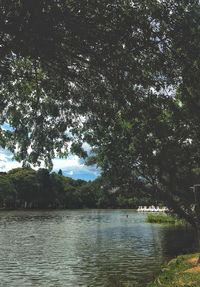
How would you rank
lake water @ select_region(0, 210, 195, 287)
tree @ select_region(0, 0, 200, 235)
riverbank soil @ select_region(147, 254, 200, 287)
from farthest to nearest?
lake water @ select_region(0, 210, 195, 287) → riverbank soil @ select_region(147, 254, 200, 287) → tree @ select_region(0, 0, 200, 235)

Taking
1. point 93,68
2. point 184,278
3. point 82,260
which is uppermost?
point 93,68

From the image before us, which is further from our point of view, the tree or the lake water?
the lake water

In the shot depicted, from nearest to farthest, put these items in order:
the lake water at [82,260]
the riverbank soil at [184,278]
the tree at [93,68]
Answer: the tree at [93,68] < the riverbank soil at [184,278] < the lake water at [82,260]

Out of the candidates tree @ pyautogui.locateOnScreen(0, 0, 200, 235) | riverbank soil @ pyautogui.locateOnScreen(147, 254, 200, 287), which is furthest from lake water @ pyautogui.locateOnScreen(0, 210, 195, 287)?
tree @ pyautogui.locateOnScreen(0, 0, 200, 235)

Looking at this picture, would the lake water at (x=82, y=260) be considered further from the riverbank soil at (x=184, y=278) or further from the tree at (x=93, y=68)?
the tree at (x=93, y=68)

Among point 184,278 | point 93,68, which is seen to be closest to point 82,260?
point 184,278

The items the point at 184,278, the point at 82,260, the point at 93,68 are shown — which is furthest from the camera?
the point at 82,260

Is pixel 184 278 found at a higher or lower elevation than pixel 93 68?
lower

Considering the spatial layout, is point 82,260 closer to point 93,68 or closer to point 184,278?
point 184,278

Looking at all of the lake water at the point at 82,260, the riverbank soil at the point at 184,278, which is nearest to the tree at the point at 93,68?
the riverbank soil at the point at 184,278

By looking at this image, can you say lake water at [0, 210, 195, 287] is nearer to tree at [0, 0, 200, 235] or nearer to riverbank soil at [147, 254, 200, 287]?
riverbank soil at [147, 254, 200, 287]

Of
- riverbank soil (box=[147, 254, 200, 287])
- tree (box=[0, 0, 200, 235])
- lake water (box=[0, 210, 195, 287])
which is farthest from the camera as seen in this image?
lake water (box=[0, 210, 195, 287])

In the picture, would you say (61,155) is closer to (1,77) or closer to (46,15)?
(1,77)

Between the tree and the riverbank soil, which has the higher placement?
the tree
